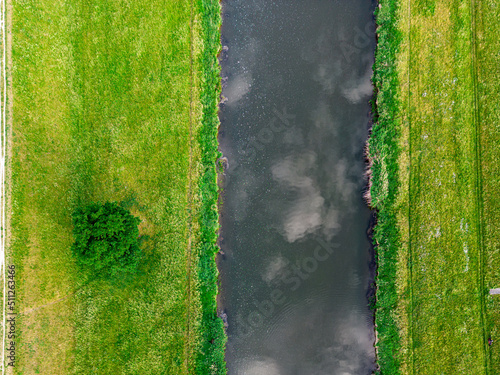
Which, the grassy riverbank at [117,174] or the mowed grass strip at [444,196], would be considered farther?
the mowed grass strip at [444,196]

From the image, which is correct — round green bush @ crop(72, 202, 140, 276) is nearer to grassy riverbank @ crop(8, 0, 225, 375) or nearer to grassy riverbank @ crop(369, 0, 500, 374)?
grassy riverbank @ crop(8, 0, 225, 375)

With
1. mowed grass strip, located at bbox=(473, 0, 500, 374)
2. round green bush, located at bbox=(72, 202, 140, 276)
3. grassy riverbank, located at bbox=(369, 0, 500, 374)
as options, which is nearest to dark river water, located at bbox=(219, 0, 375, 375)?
grassy riverbank, located at bbox=(369, 0, 500, 374)

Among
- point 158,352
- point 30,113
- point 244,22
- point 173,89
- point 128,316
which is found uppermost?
point 244,22

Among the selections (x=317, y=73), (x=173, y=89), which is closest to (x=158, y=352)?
(x=173, y=89)

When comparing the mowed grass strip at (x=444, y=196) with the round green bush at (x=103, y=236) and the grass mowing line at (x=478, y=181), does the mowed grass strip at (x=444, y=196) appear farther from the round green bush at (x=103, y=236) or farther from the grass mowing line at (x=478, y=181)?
the round green bush at (x=103, y=236)

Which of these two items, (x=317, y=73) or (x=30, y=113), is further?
(x=317, y=73)

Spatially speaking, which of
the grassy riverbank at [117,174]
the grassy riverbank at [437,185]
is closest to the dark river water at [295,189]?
the grassy riverbank at [437,185]

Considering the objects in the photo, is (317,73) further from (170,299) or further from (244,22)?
(170,299)
